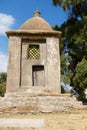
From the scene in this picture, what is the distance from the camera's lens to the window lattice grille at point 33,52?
51.9 ft

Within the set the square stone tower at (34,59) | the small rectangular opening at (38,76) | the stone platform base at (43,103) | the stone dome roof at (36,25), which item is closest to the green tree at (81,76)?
the square stone tower at (34,59)

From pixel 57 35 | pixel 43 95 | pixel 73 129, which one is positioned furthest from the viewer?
pixel 57 35

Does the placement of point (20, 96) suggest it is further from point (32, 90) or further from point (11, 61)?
point (11, 61)

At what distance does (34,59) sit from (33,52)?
0.48 m

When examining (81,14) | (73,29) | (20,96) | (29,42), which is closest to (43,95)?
(20,96)

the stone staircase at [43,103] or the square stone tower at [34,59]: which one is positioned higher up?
the square stone tower at [34,59]

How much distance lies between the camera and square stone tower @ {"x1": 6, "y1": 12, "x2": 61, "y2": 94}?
1493 cm

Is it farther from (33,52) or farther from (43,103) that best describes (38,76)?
(43,103)

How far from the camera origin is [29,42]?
1584 centimetres

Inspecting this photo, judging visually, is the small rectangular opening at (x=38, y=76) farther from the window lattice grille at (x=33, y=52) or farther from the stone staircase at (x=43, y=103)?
the stone staircase at (x=43, y=103)

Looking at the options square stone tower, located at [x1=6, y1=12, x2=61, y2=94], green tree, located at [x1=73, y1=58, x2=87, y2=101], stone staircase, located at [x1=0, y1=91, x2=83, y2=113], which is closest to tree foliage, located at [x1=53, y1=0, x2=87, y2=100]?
green tree, located at [x1=73, y1=58, x2=87, y2=101]

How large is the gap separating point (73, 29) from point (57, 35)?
616 cm

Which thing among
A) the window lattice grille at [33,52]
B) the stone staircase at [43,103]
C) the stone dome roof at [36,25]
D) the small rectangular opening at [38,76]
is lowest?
the stone staircase at [43,103]

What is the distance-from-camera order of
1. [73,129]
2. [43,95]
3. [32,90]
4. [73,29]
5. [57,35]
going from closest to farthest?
[73,129] < [43,95] < [32,90] < [57,35] < [73,29]
